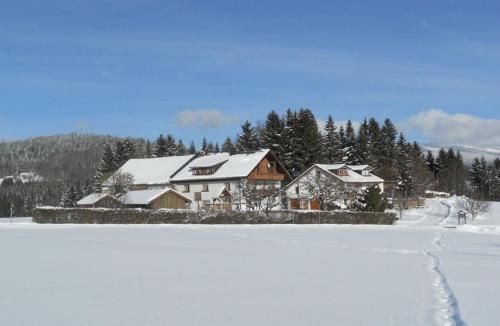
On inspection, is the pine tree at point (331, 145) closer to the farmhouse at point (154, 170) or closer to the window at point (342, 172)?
the window at point (342, 172)

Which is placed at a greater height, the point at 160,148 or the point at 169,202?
the point at 160,148

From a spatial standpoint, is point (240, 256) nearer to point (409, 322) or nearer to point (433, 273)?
point (433, 273)

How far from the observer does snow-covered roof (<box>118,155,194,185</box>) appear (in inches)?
Answer: 2625

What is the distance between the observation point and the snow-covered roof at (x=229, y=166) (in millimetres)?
59900

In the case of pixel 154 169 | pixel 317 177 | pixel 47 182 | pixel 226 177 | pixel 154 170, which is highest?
pixel 47 182

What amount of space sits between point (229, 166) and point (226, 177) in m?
2.24

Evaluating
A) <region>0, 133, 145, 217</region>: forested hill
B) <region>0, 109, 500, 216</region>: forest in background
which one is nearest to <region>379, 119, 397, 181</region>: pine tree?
<region>0, 109, 500, 216</region>: forest in background

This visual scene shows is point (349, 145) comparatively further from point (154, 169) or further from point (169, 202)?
point (169, 202)

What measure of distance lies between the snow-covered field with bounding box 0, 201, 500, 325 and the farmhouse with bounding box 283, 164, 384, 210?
38757mm

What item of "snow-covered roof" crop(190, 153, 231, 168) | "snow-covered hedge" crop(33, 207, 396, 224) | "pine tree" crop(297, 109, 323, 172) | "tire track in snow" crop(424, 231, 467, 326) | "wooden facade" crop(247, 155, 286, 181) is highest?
"pine tree" crop(297, 109, 323, 172)

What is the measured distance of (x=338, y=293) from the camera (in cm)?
1120

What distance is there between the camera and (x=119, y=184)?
2301 inches

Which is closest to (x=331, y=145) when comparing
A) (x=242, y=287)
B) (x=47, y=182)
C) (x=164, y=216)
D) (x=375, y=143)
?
(x=375, y=143)

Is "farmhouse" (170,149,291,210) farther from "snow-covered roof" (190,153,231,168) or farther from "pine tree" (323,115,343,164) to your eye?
"pine tree" (323,115,343,164)
